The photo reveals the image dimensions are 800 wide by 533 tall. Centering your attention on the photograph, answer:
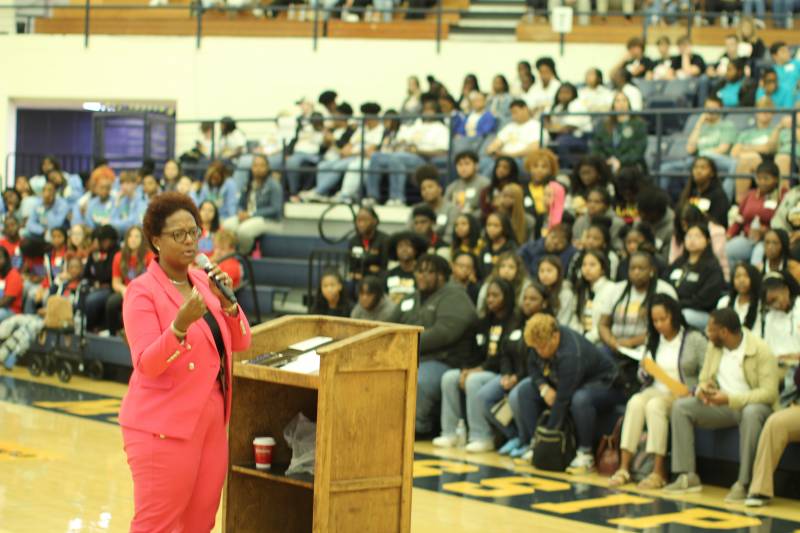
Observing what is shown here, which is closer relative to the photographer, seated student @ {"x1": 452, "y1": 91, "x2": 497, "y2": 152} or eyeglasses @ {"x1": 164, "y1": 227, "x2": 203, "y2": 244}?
eyeglasses @ {"x1": 164, "y1": 227, "x2": 203, "y2": 244}

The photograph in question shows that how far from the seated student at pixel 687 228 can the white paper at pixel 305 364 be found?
515cm

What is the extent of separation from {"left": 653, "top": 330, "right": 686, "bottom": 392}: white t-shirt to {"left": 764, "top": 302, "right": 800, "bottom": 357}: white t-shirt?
543 mm

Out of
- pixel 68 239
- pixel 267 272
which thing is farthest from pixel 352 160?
pixel 68 239

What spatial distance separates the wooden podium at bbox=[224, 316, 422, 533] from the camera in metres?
4.86

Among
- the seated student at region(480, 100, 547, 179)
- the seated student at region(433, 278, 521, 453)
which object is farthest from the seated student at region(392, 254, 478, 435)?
the seated student at region(480, 100, 547, 179)

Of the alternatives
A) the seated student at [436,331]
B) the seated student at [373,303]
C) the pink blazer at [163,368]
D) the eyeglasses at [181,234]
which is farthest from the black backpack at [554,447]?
the eyeglasses at [181,234]

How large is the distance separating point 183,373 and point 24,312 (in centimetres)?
985

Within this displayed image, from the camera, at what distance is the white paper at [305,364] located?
5.04 meters

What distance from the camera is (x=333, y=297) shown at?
1071cm

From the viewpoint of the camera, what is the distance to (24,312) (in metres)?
13.8

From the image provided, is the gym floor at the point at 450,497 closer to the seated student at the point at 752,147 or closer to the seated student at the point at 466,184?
the seated student at the point at 466,184

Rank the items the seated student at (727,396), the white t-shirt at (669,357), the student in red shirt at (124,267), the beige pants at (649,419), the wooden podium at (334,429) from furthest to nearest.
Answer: the student in red shirt at (124,267), the white t-shirt at (669,357), the beige pants at (649,419), the seated student at (727,396), the wooden podium at (334,429)

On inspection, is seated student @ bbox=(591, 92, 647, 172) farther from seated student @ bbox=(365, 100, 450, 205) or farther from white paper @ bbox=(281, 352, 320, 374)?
white paper @ bbox=(281, 352, 320, 374)

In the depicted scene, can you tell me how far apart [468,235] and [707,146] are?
2.39 metres
